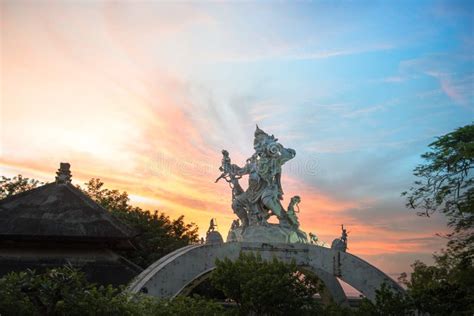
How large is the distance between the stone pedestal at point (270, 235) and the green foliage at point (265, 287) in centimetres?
348

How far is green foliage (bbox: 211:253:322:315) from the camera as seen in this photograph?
17.0 m

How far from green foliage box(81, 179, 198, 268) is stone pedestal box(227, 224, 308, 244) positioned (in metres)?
13.9

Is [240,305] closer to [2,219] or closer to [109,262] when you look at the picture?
[109,262]

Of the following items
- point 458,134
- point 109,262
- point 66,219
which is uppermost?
point 458,134

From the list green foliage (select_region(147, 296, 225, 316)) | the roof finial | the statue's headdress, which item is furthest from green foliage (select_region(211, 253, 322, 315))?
the roof finial

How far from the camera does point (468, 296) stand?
62.1 ft

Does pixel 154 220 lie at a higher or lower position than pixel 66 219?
higher

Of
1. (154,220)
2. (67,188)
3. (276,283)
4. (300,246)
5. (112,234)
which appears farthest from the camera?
(154,220)

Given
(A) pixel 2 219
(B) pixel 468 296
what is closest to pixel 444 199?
(B) pixel 468 296

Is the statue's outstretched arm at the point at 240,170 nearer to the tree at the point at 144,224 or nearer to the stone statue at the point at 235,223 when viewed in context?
the stone statue at the point at 235,223

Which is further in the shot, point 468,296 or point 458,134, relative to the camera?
point 458,134

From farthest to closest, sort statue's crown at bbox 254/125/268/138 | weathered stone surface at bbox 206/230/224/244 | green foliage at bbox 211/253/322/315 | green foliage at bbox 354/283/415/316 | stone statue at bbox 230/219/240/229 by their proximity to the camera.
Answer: statue's crown at bbox 254/125/268/138 → stone statue at bbox 230/219/240/229 → weathered stone surface at bbox 206/230/224/244 → green foliage at bbox 354/283/415/316 → green foliage at bbox 211/253/322/315

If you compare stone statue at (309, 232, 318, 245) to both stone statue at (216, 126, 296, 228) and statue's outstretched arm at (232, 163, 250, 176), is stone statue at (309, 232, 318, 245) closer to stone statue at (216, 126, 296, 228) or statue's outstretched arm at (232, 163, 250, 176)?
stone statue at (216, 126, 296, 228)

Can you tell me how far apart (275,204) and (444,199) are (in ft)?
21.2
